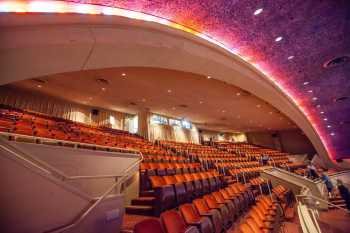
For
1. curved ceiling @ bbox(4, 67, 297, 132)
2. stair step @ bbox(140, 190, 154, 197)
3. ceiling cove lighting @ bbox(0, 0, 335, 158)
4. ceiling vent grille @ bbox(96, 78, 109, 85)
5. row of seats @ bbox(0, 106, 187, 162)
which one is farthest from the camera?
ceiling vent grille @ bbox(96, 78, 109, 85)

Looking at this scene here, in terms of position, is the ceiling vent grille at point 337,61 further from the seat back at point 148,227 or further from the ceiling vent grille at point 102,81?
the ceiling vent grille at point 102,81

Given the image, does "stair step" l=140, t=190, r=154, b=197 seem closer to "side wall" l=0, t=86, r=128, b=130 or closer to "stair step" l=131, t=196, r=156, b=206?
"stair step" l=131, t=196, r=156, b=206

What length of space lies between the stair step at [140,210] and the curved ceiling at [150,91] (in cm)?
364

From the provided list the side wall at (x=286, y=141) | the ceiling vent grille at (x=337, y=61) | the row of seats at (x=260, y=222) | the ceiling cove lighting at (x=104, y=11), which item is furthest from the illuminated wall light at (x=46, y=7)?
the side wall at (x=286, y=141)

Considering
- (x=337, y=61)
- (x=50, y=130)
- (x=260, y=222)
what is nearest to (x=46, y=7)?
(x=50, y=130)

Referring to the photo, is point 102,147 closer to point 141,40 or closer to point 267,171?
point 141,40

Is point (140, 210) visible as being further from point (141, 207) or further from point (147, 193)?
point (147, 193)

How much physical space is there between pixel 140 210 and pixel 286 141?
1512cm

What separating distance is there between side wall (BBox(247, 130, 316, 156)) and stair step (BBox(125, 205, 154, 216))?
1475 cm

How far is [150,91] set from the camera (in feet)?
21.2

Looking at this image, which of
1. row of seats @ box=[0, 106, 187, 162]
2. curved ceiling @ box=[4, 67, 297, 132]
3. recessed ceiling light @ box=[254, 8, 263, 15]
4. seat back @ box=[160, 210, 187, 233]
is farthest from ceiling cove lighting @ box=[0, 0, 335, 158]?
seat back @ box=[160, 210, 187, 233]

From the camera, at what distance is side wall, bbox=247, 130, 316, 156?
1328 centimetres

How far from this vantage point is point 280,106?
578cm

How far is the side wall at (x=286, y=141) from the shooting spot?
1328 centimetres
